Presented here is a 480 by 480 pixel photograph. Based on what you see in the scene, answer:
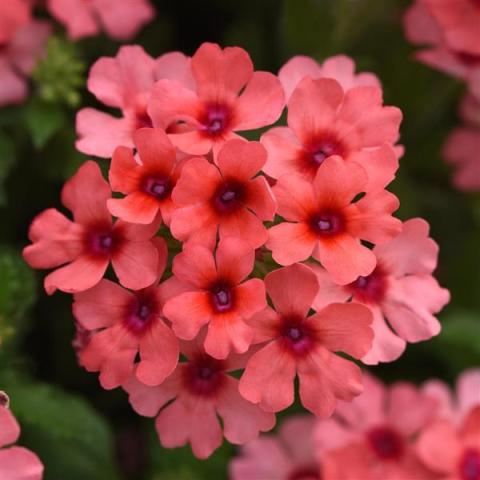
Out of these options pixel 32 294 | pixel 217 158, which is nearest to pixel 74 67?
pixel 32 294

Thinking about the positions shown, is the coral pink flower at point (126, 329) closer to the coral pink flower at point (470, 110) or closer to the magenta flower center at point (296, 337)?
the magenta flower center at point (296, 337)

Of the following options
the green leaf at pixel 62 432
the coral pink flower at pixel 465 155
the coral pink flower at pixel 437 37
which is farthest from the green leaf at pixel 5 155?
the coral pink flower at pixel 465 155

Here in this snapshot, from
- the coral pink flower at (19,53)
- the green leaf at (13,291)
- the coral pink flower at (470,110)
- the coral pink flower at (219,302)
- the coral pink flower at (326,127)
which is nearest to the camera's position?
the coral pink flower at (219,302)

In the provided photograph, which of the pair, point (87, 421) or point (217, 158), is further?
point (87, 421)

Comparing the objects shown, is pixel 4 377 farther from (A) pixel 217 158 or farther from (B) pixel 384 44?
(B) pixel 384 44

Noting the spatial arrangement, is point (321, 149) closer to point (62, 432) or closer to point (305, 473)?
point (62, 432)
